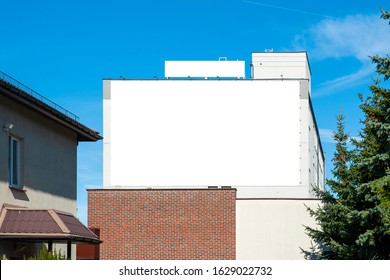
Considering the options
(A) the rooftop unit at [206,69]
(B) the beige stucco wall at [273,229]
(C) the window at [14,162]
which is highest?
(A) the rooftop unit at [206,69]

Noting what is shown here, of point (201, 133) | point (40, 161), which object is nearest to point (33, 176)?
point (40, 161)

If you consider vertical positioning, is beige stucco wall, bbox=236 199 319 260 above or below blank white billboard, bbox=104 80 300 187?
below

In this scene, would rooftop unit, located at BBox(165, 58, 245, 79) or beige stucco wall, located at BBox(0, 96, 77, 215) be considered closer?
beige stucco wall, located at BBox(0, 96, 77, 215)

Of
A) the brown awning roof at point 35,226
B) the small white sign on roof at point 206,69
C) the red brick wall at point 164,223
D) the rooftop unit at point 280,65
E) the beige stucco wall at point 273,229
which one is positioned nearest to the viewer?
the brown awning roof at point 35,226

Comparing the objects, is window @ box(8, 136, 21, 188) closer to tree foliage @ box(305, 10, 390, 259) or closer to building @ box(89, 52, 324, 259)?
tree foliage @ box(305, 10, 390, 259)

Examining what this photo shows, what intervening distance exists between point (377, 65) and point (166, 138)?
32.3 meters

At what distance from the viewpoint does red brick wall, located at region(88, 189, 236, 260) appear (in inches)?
1260

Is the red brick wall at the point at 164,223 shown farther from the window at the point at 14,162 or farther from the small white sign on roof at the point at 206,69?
the small white sign on roof at the point at 206,69

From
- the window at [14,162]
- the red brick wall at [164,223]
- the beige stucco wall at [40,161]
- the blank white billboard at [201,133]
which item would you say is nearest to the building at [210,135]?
Answer: the blank white billboard at [201,133]

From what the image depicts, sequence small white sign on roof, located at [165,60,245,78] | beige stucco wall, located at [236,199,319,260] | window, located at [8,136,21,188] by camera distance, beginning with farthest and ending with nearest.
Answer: small white sign on roof, located at [165,60,245,78]
beige stucco wall, located at [236,199,319,260]
window, located at [8,136,21,188]

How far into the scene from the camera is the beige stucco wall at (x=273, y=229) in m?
31.5

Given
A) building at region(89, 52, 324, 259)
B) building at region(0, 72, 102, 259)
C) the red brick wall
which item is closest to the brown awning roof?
building at region(0, 72, 102, 259)

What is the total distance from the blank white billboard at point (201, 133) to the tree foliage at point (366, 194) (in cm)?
2113

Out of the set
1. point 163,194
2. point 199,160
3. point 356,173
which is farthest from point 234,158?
point 356,173
